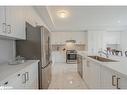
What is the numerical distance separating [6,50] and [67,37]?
717cm

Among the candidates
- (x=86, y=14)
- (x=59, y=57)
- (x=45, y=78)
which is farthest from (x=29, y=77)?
(x=59, y=57)

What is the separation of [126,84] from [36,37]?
2.30m

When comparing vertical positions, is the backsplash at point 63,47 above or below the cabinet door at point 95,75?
above

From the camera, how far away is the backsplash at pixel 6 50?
8.16 feet

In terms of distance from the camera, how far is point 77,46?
10.1 m

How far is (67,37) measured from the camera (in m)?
9.65

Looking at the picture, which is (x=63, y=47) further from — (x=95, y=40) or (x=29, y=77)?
(x=29, y=77)

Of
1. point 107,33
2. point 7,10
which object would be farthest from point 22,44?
point 107,33

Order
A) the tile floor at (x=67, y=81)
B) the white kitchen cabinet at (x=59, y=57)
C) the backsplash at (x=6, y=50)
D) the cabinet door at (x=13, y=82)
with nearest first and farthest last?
the cabinet door at (x=13, y=82)
the backsplash at (x=6, y=50)
the tile floor at (x=67, y=81)
the white kitchen cabinet at (x=59, y=57)

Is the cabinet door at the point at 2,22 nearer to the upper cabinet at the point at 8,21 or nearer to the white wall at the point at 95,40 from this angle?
the upper cabinet at the point at 8,21

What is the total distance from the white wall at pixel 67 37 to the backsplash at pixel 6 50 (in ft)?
21.6

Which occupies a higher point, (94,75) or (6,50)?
(6,50)

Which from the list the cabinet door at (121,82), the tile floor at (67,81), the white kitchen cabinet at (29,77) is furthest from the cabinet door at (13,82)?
the tile floor at (67,81)

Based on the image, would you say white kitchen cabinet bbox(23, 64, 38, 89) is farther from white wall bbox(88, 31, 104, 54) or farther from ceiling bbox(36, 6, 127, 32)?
white wall bbox(88, 31, 104, 54)
